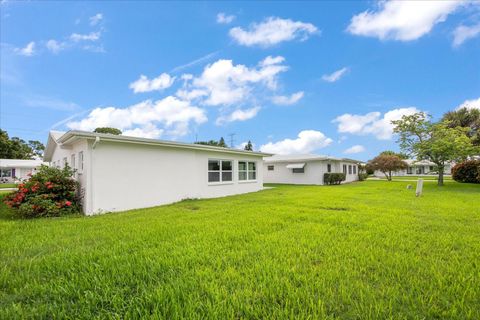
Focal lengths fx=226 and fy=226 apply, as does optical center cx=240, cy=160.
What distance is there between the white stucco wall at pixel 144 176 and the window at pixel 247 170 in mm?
2592

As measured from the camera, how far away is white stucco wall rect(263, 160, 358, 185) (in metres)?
24.7

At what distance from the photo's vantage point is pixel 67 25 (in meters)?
12.8

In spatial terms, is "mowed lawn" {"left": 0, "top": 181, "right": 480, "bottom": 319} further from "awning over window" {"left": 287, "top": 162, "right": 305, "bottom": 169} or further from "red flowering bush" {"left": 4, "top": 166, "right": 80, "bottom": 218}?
"awning over window" {"left": 287, "top": 162, "right": 305, "bottom": 169}

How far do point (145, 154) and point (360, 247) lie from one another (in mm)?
9435

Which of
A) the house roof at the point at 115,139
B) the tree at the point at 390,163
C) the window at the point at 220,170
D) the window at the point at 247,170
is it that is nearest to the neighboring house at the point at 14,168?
the house roof at the point at 115,139

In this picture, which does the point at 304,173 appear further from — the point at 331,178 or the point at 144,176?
the point at 144,176

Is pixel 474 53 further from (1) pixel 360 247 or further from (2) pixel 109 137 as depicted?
(2) pixel 109 137

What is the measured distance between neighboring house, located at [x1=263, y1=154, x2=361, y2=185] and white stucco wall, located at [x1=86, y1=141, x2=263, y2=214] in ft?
44.9

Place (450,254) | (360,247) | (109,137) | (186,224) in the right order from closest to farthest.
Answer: (450,254) → (360,247) → (186,224) → (109,137)

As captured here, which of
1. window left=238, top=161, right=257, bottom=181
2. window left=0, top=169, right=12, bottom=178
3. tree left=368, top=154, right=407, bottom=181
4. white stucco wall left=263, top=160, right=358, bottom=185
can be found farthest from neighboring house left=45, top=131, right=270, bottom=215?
window left=0, top=169, right=12, bottom=178

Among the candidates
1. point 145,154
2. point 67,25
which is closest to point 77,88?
point 67,25

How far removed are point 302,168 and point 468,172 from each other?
15.8 metres

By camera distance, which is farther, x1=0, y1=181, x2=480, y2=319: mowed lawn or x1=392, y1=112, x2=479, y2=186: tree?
x1=392, y1=112, x2=479, y2=186: tree

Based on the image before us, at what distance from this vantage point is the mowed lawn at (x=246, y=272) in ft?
8.31
